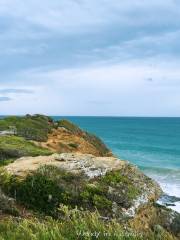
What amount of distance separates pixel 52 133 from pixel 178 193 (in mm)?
13285

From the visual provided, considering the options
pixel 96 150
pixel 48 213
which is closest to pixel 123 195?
pixel 48 213

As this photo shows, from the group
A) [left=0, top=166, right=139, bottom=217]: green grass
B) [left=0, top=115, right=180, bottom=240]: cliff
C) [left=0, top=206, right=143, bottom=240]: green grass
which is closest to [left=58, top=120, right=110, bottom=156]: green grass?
[left=0, top=115, right=180, bottom=240]: cliff

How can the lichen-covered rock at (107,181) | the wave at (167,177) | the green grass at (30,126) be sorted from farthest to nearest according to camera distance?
the wave at (167,177), the green grass at (30,126), the lichen-covered rock at (107,181)

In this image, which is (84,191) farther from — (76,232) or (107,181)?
(76,232)

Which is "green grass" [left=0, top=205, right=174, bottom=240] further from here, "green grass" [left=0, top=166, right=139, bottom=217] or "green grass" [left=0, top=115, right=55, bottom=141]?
"green grass" [left=0, top=115, right=55, bottom=141]

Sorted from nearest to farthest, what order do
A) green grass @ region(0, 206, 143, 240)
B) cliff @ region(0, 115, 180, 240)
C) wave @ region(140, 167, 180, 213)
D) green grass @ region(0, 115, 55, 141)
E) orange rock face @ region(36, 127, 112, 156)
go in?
green grass @ region(0, 206, 143, 240), cliff @ region(0, 115, 180, 240), orange rock face @ region(36, 127, 112, 156), green grass @ region(0, 115, 55, 141), wave @ region(140, 167, 180, 213)

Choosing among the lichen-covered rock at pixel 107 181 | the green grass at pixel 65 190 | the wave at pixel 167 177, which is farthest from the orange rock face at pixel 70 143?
the green grass at pixel 65 190

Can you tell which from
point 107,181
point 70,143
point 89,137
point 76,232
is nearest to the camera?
point 76,232

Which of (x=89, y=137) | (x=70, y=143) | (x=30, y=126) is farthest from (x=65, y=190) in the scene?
(x=89, y=137)

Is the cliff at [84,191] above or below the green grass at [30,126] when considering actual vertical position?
below

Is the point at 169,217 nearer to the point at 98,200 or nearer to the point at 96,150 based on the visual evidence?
the point at 98,200

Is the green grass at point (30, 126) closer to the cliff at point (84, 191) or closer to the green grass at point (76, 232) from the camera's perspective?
the cliff at point (84, 191)

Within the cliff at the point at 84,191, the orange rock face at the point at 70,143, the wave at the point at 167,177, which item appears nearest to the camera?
the cliff at the point at 84,191

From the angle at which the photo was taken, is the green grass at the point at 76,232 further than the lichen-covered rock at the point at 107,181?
No
